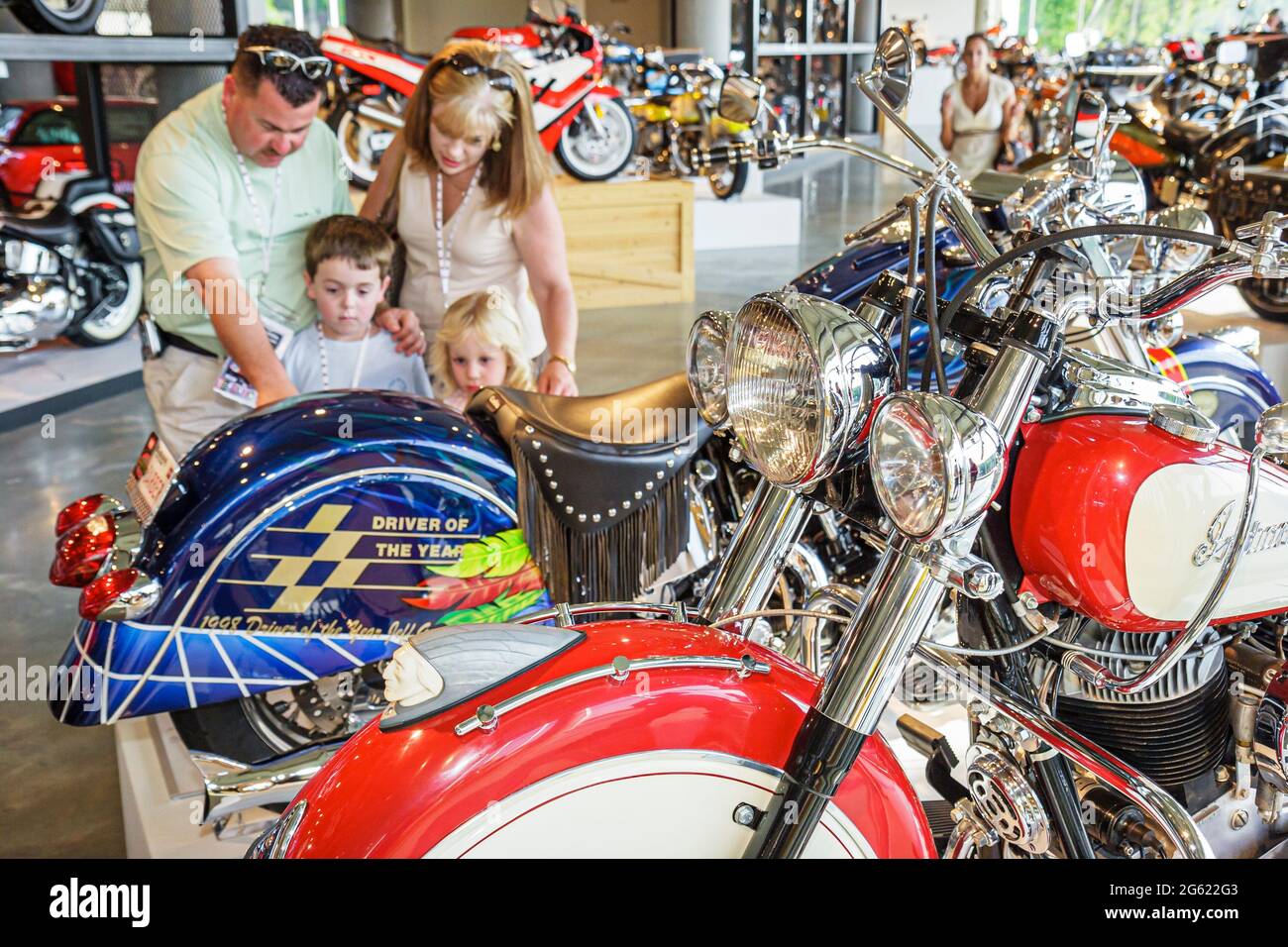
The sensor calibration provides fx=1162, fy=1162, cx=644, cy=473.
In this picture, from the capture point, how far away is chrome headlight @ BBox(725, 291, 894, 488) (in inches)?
43.3

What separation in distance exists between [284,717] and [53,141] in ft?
17.2

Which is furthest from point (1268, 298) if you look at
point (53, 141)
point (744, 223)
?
point (53, 141)

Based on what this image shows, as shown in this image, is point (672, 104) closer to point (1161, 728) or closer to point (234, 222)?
point (234, 222)

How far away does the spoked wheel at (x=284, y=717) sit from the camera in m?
2.08

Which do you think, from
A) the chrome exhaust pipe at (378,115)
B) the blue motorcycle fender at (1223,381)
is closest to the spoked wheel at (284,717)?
the blue motorcycle fender at (1223,381)

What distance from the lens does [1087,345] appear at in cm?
435

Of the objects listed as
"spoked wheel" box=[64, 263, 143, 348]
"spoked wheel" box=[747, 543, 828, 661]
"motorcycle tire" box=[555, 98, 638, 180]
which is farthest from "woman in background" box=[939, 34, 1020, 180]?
"spoked wheel" box=[747, 543, 828, 661]

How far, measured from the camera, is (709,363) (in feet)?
4.52

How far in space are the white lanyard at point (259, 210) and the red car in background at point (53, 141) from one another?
12.1 ft

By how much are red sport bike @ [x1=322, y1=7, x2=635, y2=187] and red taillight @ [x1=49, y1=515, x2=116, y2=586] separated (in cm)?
557

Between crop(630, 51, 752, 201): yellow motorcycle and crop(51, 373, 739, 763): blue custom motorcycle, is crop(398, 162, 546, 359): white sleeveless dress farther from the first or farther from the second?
crop(630, 51, 752, 201): yellow motorcycle

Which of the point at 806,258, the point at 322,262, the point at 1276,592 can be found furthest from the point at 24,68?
the point at 1276,592
